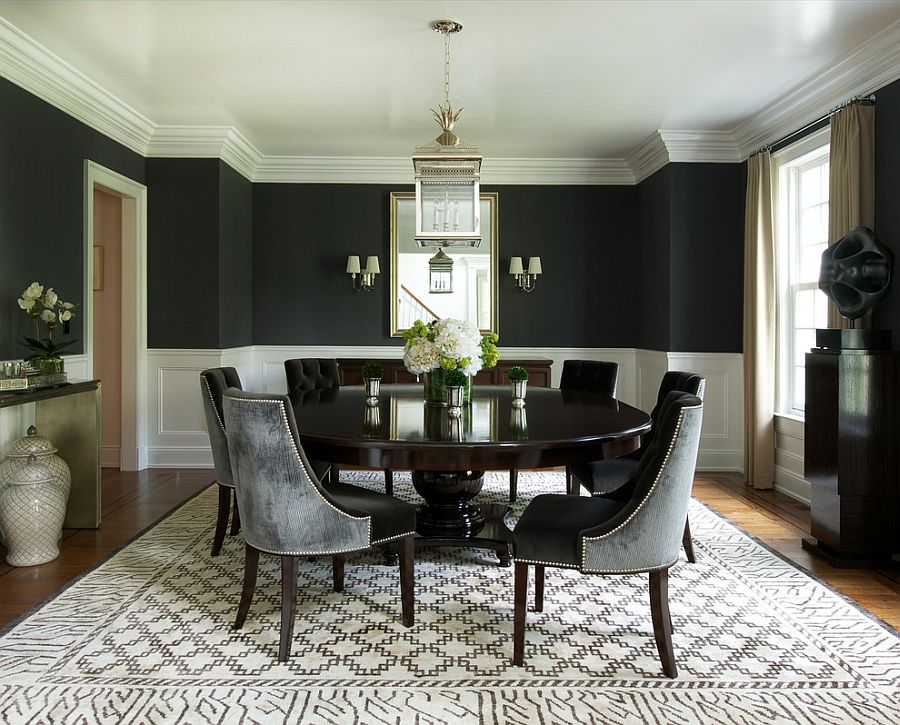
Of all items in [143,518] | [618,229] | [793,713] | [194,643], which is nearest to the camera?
[793,713]

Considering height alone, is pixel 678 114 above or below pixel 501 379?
above

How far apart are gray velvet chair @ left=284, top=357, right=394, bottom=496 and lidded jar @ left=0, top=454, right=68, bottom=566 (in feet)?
4.26

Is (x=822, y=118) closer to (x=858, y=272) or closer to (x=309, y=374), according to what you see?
(x=858, y=272)

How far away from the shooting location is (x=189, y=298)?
5.91 meters

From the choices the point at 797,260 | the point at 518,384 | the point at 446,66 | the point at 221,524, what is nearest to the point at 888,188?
the point at 797,260

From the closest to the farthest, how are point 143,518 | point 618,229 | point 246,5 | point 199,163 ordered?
point 246,5
point 143,518
point 199,163
point 618,229

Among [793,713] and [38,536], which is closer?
[793,713]

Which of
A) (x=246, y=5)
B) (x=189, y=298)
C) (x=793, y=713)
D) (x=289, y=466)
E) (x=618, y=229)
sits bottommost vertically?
(x=793, y=713)

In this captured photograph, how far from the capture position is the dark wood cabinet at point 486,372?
6328 millimetres

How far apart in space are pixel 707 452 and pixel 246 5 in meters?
4.70

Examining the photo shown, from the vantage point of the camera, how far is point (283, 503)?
8.23 ft

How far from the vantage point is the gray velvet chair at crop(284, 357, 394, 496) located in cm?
407

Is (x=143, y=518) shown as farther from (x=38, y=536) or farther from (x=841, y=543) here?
(x=841, y=543)

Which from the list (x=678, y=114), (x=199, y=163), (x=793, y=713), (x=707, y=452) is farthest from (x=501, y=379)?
(x=793, y=713)
